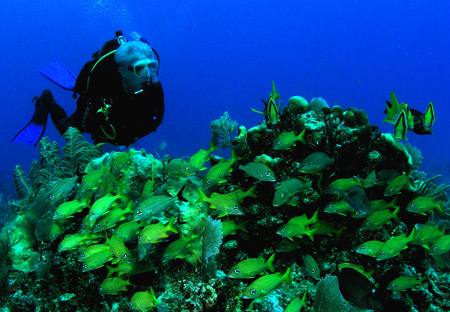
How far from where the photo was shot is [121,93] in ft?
15.2

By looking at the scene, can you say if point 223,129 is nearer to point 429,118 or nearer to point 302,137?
point 302,137

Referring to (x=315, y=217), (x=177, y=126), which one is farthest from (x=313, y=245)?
(x=177, y=126)

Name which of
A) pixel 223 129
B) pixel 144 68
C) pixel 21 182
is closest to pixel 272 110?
pixel 223 129

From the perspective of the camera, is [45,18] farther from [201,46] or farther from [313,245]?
[313,245]

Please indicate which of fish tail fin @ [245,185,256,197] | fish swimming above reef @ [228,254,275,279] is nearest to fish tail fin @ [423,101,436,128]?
fish tail fin @ [245,185,256,197]

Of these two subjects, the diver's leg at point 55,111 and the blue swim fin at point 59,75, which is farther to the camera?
the diver's leg at point 55,111

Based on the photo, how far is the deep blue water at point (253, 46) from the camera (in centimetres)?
12662

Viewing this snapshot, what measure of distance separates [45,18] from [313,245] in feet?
578

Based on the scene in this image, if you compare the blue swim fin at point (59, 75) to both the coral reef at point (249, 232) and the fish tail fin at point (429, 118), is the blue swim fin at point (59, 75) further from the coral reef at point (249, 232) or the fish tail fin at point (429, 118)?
the fish tail fin at point (429, 118)

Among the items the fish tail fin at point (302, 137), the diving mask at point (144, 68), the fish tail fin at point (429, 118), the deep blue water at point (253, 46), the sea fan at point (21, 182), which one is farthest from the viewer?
the deep blue water at point (253, 46)

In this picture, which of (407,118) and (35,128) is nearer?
(407,118)

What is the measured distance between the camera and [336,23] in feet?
541

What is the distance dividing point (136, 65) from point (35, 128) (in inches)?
83.2

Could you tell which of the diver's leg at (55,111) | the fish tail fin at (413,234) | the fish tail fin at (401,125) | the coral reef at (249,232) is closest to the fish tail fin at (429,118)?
the fish tail fin at (401,125)
